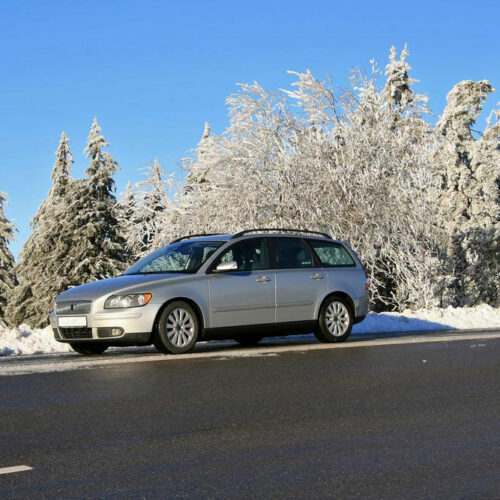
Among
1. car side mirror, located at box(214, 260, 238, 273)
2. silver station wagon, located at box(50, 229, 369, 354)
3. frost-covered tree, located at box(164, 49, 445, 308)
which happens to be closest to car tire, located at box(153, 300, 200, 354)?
silver station wagon, located at box(50, 229, 369, 354)

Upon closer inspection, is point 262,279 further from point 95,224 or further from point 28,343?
point 95,224

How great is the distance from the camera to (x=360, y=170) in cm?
2702

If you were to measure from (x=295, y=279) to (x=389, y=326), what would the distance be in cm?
469

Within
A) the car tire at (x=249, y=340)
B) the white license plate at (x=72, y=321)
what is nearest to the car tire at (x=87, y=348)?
the white license plate at (x=72, y=321)

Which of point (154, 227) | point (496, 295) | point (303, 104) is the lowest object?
point (496, 295)

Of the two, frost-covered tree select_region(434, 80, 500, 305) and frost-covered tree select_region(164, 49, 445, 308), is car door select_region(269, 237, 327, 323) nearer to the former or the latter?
frost-covered tree select_region(164, 49, 445, 308)

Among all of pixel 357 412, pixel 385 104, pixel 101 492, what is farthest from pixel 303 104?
pixel 101 492

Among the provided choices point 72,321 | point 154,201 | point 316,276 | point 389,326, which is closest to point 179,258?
point 72,321

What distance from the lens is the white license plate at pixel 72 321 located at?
40.8 ft

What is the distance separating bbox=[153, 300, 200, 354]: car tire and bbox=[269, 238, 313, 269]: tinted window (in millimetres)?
1886

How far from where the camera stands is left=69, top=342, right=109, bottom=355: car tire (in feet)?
42.7

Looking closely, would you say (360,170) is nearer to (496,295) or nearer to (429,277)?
(429,277)

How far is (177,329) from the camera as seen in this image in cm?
1259

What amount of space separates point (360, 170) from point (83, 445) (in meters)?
21.7
